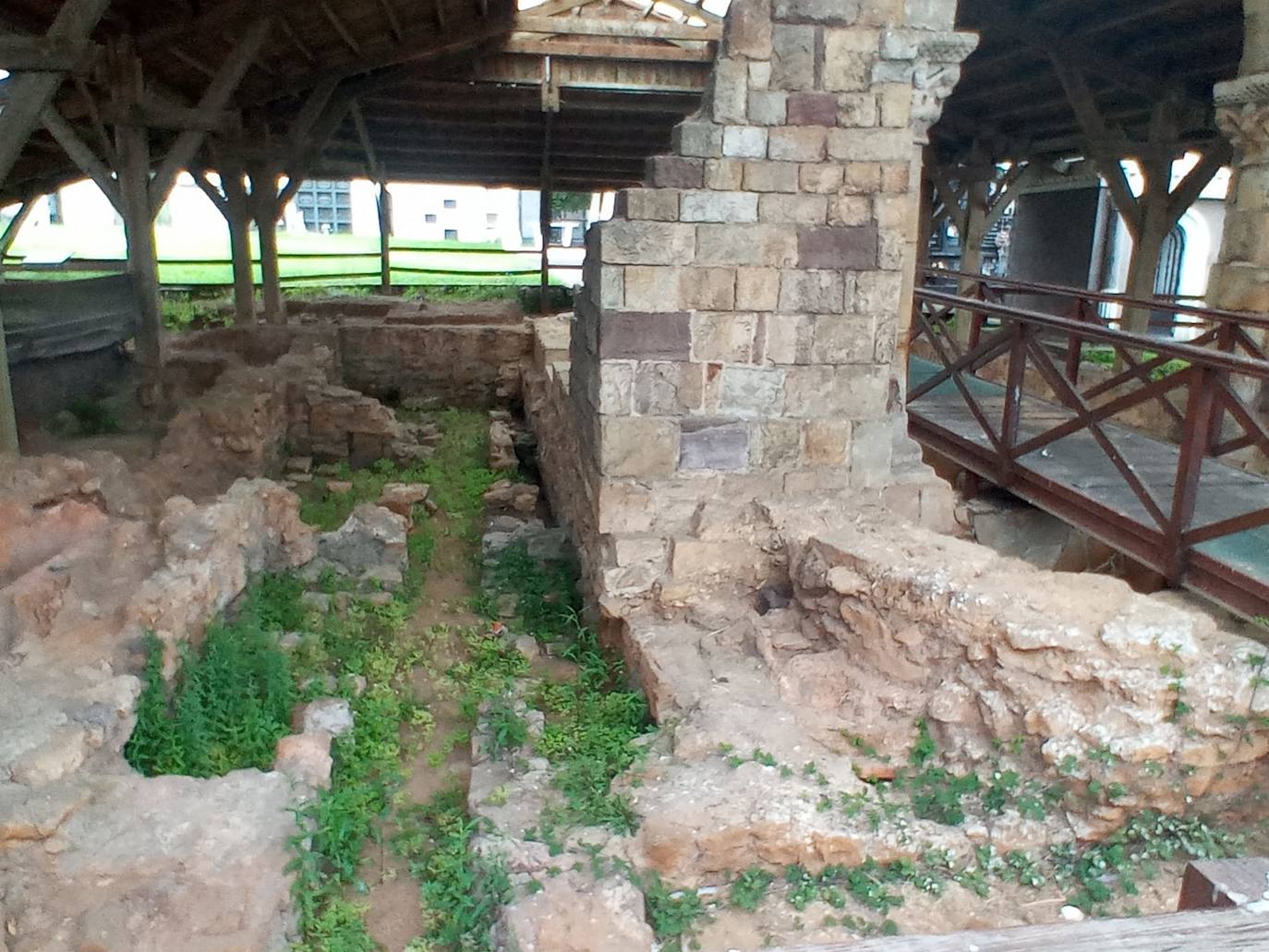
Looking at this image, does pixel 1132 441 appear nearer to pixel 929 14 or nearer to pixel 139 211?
pixel 929 14

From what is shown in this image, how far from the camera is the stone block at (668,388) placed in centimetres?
492

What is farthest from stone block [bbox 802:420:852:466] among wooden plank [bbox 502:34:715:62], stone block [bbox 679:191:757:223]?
wooden plank [bbox 502:34:715:62]

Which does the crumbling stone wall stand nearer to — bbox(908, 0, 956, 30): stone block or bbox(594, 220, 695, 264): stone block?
bbox(594, 220, 695, 264): stone block

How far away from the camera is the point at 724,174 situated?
15.5 feet

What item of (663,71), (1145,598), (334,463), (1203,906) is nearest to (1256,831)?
(1145,598)

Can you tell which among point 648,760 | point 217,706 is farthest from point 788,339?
point 217,706

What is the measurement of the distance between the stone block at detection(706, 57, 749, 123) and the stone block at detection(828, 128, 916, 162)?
1.57ft

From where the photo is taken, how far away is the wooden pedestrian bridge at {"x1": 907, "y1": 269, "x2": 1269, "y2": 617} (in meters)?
4.73

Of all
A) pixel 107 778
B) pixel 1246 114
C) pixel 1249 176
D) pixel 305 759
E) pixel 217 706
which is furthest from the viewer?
pixel 1249 176

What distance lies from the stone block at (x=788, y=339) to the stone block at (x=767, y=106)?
95 cm

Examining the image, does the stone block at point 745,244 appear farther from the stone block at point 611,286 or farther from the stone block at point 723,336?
the stone block at point 611,286

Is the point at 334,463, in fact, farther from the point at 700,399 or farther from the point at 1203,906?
the point at 1203,906

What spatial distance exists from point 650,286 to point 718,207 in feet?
1.68

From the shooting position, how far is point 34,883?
287cm
